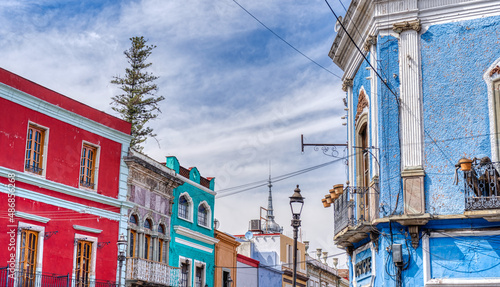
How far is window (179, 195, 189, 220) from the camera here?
29797 mm

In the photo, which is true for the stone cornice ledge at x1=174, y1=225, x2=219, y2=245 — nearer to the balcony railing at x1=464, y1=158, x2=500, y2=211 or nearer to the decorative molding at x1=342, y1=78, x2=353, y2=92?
the decorative molding at x1=342, y1=78, x2=353, y2=92

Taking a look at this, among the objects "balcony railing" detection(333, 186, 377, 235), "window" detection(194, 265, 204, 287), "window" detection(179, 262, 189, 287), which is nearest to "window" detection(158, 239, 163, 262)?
"window" detection(179, 262, 189, 287)

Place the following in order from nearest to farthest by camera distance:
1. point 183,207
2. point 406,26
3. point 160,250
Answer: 1. point 406,26
2. point 160,250
3. point 183,207

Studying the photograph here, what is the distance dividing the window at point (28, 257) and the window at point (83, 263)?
1990 mm

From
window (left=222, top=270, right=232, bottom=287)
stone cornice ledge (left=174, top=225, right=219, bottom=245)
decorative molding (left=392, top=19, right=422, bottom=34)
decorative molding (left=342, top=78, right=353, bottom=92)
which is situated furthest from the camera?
window (left=222, top=270, right=232, bottom=287)

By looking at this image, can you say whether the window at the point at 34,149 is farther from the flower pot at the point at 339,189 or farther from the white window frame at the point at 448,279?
the white window frame at the point at 448,279

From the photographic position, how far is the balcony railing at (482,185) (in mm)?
12977

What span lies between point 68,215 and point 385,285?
36.4 ft

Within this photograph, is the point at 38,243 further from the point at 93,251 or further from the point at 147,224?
the point at 147,224

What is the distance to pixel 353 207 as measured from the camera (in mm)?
15680

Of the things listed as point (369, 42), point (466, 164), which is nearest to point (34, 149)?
point (369, 42)

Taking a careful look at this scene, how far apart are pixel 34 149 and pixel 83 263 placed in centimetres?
401

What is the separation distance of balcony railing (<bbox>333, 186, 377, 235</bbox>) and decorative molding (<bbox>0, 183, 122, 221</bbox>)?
8.72 meters

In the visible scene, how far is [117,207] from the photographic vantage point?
24047 millimetres
